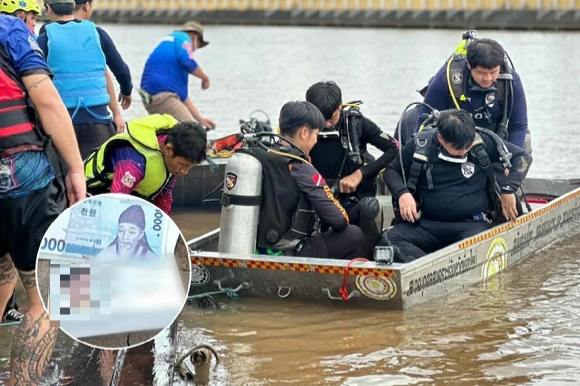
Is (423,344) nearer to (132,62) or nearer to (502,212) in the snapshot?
(502,212)

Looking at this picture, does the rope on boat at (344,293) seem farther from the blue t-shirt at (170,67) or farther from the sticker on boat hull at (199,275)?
the blue t-shirt at (170,67)

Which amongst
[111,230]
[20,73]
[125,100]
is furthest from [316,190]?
[125,100]

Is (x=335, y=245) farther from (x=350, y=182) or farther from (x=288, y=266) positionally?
(x=350, y=182)

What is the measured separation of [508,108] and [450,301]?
5.54ft

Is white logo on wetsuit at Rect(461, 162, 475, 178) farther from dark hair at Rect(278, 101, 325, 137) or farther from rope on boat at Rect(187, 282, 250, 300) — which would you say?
rope on boat at Rect(187, 282, 250, 300)

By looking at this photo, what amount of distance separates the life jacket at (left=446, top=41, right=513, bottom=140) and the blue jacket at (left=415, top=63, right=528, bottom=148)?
0.03 metres

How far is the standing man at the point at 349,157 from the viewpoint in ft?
24.2

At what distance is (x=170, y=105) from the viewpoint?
11.4m

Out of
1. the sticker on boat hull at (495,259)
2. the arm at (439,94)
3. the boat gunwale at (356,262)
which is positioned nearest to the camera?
the boat gunwale at (356,262)

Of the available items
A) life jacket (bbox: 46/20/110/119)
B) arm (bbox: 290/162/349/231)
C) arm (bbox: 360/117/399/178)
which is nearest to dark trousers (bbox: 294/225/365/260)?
arm (bbox: 290/162/349/231)

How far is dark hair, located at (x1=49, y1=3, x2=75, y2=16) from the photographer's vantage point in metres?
7.96

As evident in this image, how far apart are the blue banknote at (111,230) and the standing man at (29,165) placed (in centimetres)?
9

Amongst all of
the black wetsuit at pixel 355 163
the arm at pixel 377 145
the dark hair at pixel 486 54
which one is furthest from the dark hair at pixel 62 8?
the dark hair at pixel 486 54

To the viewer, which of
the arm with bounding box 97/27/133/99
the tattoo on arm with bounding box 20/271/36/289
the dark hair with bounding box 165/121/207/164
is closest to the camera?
the tattoo on arm with bounding box 20/271/36/289
